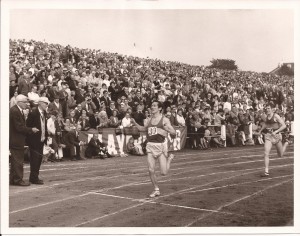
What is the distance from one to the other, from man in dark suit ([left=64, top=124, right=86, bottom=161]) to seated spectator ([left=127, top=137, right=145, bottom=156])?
4.35ft

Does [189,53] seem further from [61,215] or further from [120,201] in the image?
[61,215]

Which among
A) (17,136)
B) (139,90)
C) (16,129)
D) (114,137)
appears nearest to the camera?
(16,129)

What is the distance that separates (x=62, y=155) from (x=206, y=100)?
5.16m

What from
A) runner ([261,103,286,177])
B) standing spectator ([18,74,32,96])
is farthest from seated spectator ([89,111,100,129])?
runner ([261,103,286,177])

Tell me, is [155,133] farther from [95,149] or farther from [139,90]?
[139,90]

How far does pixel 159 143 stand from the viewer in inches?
392

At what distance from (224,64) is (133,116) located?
2.78 metres

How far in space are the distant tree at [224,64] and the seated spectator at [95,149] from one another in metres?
3.12

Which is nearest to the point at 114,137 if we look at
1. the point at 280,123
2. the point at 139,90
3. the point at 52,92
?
the point at 139,90

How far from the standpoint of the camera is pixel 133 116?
581 inches

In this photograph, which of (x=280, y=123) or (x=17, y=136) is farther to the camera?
(x=280, y=123)

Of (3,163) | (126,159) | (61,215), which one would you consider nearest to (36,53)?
(126,159)

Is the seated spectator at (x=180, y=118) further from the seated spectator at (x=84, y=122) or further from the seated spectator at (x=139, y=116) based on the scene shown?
the seated spectator at (x=84, y=122)
